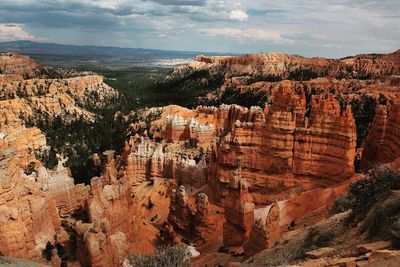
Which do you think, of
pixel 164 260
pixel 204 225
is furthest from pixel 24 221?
pixel 204 225

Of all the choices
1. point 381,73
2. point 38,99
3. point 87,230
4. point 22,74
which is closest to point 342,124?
point 87,230

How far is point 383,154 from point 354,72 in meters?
79.0

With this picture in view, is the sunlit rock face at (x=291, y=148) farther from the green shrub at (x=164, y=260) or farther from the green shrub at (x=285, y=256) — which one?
the green shrub at (x=164, y=260)

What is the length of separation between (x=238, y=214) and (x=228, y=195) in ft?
4.46

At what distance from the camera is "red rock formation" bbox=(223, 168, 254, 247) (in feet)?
73.1

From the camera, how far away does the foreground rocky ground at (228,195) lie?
13422 mm

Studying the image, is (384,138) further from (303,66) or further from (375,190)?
(303,66)

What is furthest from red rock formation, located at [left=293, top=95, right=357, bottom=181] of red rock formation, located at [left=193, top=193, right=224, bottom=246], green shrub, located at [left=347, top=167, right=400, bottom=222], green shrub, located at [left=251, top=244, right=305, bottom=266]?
green shrub, located at [left=347, top=167, right=400, bottom=222]

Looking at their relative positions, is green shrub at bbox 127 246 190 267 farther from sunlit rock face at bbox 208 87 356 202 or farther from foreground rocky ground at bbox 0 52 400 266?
sunlit rock face at bbox 208 87 356 202

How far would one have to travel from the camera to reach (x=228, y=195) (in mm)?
23234

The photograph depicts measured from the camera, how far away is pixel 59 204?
24672 millimetres

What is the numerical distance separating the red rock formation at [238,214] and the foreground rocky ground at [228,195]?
0.20ft

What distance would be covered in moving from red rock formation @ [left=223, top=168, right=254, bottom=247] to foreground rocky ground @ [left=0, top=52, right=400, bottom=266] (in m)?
0.06

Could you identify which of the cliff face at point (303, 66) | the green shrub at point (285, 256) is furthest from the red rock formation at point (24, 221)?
the cliff face at point (303, 66)
